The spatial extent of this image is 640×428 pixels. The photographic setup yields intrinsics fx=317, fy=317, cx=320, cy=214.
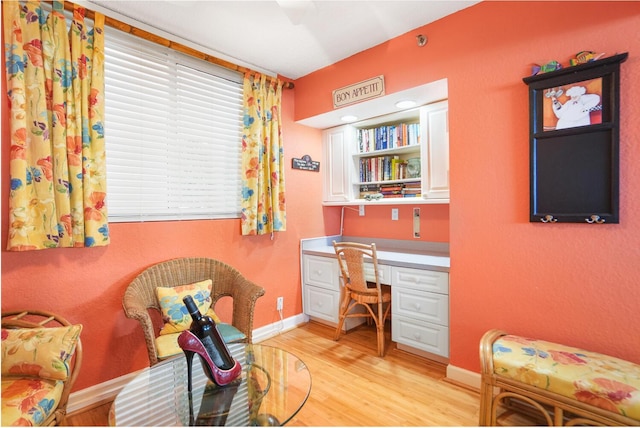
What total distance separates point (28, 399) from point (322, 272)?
2270 mm

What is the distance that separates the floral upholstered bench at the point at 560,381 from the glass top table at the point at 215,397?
1.01 metres

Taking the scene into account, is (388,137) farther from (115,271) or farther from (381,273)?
(115,271)

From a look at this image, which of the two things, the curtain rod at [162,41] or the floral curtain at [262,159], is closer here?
the curtain rod at [162,41]

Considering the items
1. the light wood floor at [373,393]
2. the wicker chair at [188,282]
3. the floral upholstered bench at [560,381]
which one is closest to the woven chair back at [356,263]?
the light wood floor at [373,393]

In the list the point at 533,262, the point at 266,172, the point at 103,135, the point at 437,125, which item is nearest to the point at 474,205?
the point at 533,262

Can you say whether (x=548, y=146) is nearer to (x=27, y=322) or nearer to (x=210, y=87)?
(x=210, y=87)

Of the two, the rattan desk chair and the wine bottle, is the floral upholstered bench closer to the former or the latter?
→ the rattan desk chair

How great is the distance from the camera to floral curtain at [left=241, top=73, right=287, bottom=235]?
2.85 m

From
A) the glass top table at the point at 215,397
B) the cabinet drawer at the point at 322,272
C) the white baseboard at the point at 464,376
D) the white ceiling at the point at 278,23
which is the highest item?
the white ceiling at the point at 278,23

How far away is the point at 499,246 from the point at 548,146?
0.66 metres

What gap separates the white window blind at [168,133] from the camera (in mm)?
2203

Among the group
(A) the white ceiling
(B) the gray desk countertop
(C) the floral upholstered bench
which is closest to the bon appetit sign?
(A) the white ceiling

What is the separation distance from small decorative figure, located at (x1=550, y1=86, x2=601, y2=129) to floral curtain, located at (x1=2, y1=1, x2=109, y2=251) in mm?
2766

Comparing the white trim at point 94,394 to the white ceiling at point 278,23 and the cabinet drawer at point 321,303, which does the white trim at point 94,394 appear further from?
the white ceiling at point 278,23
